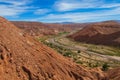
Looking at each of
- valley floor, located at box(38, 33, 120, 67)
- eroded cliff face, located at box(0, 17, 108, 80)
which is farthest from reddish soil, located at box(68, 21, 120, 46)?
eroded cliff face, located at box(0, 17, 108, 80)

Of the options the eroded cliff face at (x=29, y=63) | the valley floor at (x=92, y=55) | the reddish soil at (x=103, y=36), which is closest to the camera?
the eroded cliff face at (x=29, y=63)

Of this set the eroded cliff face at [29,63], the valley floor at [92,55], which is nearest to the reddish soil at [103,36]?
the valley floor at [92,55]

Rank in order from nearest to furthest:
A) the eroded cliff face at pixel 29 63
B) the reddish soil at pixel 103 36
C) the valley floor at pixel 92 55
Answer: the eroded cliff face at pixel 29 63 < the valley floor at pixel 92 55 < the reddish soil at pixel 103 36

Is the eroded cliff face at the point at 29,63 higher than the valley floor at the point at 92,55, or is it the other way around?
the eroded cliff face at the point at 29,63

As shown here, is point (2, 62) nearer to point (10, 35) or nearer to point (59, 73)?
point (10, 35)

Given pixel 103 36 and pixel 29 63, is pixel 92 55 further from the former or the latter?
pixel 103 36

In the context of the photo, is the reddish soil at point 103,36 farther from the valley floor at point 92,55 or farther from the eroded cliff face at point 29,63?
the eroded cliff face at point 29,63

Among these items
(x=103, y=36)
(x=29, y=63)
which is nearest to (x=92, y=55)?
(x=29, y=63)

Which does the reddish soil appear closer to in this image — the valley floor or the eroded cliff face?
the valley floor

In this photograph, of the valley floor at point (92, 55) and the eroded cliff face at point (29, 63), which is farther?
the valley floor at point (92, 55)
